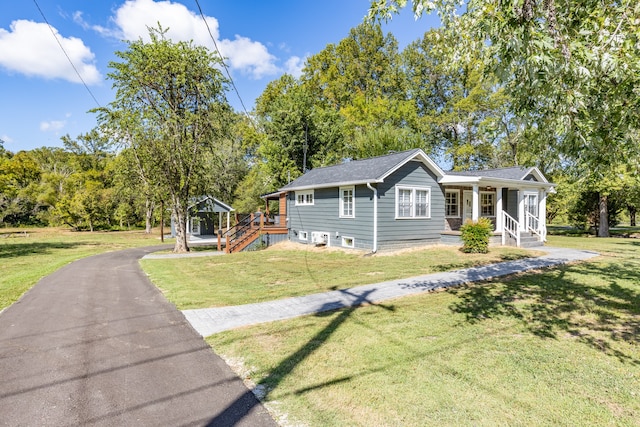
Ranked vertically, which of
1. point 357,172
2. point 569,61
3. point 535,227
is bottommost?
point 535,227

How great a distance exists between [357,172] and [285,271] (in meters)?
7.87

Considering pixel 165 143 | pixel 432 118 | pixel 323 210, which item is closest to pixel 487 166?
pixel 432 118

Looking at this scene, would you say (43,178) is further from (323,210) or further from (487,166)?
(487,166)

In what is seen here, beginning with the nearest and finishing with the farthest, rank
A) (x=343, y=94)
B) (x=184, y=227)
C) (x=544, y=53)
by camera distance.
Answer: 1. (x=544, y=53)
2. (x=184, y=227)
3. (x=343, y=94)

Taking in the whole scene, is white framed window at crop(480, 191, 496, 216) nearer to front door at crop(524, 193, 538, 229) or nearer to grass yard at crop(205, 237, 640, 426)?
front door at crop(524, 193, 538, 229)

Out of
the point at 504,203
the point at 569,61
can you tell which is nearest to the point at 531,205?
the point at 504,203

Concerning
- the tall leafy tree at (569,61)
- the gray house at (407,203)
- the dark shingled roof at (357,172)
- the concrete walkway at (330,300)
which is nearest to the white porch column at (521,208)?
the gray house at (407,203)

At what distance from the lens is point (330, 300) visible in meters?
7.45

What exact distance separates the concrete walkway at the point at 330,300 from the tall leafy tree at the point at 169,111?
43.5 ft

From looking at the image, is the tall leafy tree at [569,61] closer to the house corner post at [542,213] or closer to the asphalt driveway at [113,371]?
the asphalt driveway at [113,371]

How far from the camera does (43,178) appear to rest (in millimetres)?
43875

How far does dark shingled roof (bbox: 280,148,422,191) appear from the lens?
52.1ft

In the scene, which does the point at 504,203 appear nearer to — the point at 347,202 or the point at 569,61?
the point at 347,202

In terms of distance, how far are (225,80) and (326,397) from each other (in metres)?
18.5
